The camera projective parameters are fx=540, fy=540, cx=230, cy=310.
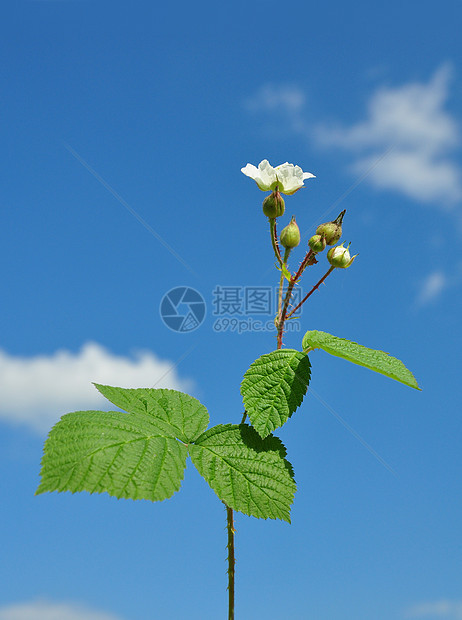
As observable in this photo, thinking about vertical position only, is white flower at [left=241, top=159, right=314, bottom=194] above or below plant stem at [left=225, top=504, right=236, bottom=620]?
above

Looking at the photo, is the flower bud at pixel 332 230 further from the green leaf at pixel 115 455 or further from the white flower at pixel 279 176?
the green leaf at pixel 115 455

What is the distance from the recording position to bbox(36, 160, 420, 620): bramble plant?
156 cm

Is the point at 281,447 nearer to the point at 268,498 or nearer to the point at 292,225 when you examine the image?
the point at 268,498

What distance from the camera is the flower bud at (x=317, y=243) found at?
207 centimetres

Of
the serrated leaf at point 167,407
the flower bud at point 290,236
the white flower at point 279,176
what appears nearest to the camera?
the serrated leaf at point 167,407

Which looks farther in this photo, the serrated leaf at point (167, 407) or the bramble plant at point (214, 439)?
the serrated leaf at point (167, 407)

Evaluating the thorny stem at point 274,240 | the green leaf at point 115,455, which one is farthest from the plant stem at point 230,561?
the thorny stem at point 274,240

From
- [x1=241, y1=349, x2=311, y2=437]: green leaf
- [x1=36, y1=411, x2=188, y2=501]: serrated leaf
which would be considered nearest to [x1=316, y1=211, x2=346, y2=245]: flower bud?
[x1=241, y1=349, x2=311, y2=437]: green leaf

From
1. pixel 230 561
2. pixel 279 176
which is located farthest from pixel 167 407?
pixel 279 176

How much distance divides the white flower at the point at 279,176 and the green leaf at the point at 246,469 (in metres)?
0.98

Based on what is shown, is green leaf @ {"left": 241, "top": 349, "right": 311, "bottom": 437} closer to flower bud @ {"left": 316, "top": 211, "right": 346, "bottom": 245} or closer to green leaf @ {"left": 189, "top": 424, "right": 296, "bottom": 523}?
green leaf @ {"left": 189, "top": 424, "right": 296, "bottom": 523}

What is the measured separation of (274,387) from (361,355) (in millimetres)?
319

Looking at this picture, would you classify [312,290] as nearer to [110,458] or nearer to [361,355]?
[361,355]

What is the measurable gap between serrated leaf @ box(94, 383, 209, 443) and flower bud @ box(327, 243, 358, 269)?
30.1 inches
